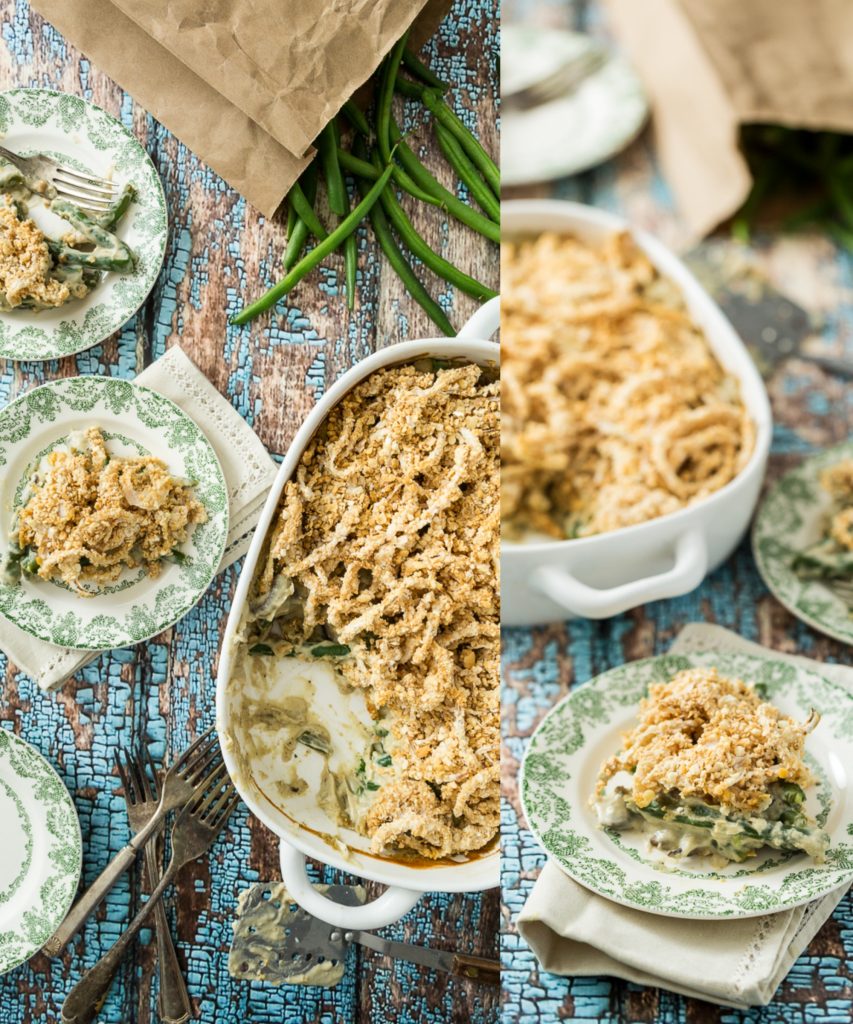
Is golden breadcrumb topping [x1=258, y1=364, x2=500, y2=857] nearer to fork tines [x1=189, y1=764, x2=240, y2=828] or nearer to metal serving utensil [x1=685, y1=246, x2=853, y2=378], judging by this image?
fork tines [x1=189, y1=764, x2=240, y2=828]

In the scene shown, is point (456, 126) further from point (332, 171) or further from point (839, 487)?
point (839, 487)

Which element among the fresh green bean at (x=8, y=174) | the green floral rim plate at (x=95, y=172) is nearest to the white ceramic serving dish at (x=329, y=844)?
the green floral rim plate at (x=95, y=172)

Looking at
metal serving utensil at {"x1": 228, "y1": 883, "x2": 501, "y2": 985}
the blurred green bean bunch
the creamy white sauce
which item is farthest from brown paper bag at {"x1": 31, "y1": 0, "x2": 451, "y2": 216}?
the blurred green bean bunch

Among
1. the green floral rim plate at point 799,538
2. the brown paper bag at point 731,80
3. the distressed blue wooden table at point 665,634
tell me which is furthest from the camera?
the brown paper bag at point 731,80

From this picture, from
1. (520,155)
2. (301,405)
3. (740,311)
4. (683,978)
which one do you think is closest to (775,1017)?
(683,978)

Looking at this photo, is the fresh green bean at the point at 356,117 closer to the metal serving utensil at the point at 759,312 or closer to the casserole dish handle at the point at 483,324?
the casserole dish handle at the point at 483,324

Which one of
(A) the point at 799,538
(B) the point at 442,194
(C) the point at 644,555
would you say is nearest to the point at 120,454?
(B) the point at 442,194
